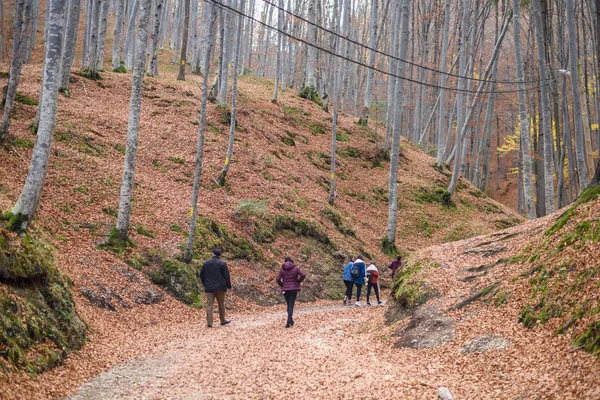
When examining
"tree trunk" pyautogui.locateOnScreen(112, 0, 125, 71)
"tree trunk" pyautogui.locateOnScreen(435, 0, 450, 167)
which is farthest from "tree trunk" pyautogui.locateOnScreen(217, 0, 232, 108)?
"tree trunk" pyautogui.locateOnScreen(435, 0, 450, 167)

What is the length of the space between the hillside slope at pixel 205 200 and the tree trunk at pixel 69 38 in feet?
2.96

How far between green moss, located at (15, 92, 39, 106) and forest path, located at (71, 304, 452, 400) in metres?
12.6

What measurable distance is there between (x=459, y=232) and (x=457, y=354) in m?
18.1

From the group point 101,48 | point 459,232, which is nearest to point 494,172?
point 459,232

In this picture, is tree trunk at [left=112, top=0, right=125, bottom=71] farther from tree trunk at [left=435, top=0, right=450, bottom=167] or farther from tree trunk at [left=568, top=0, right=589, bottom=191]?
tree trunk at [left=568, top=0, right=589, bottom=191]

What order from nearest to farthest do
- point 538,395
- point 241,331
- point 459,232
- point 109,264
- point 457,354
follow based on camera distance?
1. point 538,395
2. point 457,354
3. point 241,331
4. point 109,264
5. point 459,232

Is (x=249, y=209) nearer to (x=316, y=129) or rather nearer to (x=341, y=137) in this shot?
(x=316, y=129)

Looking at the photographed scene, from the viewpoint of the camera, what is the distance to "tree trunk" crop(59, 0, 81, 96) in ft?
49.0

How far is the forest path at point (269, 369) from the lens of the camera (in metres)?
6.25

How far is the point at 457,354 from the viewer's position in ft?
23.2

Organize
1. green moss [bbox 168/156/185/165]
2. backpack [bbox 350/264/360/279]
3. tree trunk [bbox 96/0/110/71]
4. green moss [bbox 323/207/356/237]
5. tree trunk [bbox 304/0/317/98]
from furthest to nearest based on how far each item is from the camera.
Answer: tree trunk [bbox 304/0/317/98] → tree trunk [bbox 96/0/110/71] → green moss [bbox 323/207/356/237] → green moss [bbox 168/156/185/165] → backpack [bbox 350/264/360/279]

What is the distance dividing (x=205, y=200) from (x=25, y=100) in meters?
7.77

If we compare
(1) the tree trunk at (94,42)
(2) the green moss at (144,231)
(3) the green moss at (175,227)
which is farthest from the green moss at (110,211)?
(1) the tree trunk at (94,42)

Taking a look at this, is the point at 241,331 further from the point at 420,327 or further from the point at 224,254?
the point at 224,254
